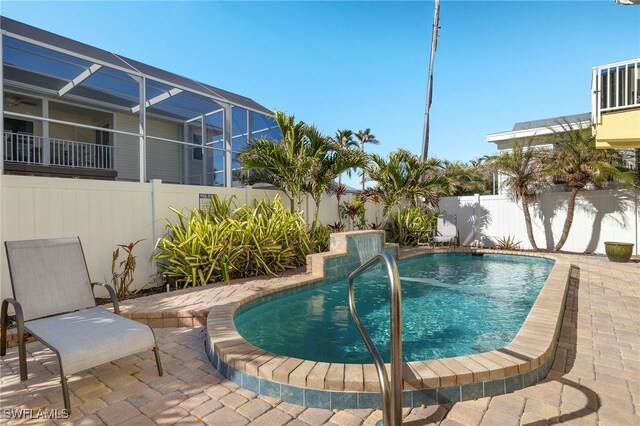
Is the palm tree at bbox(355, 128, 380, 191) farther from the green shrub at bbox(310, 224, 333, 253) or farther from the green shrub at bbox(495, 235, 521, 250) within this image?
the green shrub at bbox(310, 224, 333, 253)

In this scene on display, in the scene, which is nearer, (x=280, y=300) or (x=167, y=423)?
(x=167, y=423)

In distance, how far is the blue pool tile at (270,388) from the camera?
255 centimetres

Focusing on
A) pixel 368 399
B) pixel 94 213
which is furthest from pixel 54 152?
pixel 368 399

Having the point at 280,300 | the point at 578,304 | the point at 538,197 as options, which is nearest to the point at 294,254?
the point at 280,300

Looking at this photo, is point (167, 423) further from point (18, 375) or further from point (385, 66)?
point (385, 66)

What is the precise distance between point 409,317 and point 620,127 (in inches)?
233

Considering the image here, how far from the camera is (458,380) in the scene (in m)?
2.47

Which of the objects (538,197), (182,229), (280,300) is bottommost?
(280,300)

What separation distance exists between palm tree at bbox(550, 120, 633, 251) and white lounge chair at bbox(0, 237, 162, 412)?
458 inches

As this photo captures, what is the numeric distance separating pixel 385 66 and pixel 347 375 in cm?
1464

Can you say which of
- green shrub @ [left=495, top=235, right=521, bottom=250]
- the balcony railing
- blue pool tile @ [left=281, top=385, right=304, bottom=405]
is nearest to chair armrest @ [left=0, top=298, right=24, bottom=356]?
blue pool tile @ [left=281, top=385, right=304, bottom=405]

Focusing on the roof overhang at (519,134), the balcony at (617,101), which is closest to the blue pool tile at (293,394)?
the balcony at (617,101)

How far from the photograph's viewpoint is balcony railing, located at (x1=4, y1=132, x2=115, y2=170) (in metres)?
9.53

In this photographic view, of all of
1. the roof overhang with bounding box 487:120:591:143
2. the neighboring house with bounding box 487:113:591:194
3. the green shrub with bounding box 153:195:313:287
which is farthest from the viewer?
the roof overhang with bounding box 487:120:591:143
